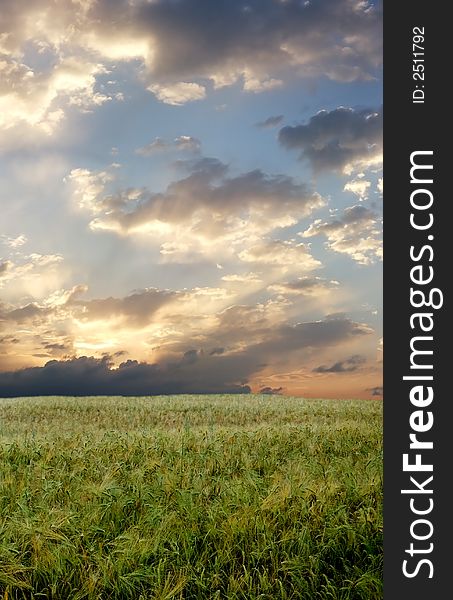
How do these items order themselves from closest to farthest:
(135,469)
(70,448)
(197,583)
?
(197,583) < (135,469) < (70,448)

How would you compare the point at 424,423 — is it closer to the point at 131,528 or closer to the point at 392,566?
the point at 392,566

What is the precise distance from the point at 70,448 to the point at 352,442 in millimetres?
5274

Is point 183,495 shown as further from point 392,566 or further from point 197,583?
point 392,566

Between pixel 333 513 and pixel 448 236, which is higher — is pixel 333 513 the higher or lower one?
the lower one

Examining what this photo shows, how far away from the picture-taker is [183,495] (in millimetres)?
6801

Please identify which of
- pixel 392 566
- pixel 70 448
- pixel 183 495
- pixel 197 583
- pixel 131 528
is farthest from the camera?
pixel 70 448

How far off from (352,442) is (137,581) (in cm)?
686

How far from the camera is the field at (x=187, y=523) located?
17.3 ft

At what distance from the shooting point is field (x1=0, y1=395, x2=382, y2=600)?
5.28m

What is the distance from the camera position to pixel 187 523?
6133 mm

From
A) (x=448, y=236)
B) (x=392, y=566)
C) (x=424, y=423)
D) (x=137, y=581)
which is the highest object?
(x=448, y=236)

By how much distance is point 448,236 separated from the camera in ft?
16.0

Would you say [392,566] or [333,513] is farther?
[333,513]

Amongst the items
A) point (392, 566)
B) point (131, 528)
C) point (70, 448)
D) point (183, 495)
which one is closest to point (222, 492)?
point (183, 495)
